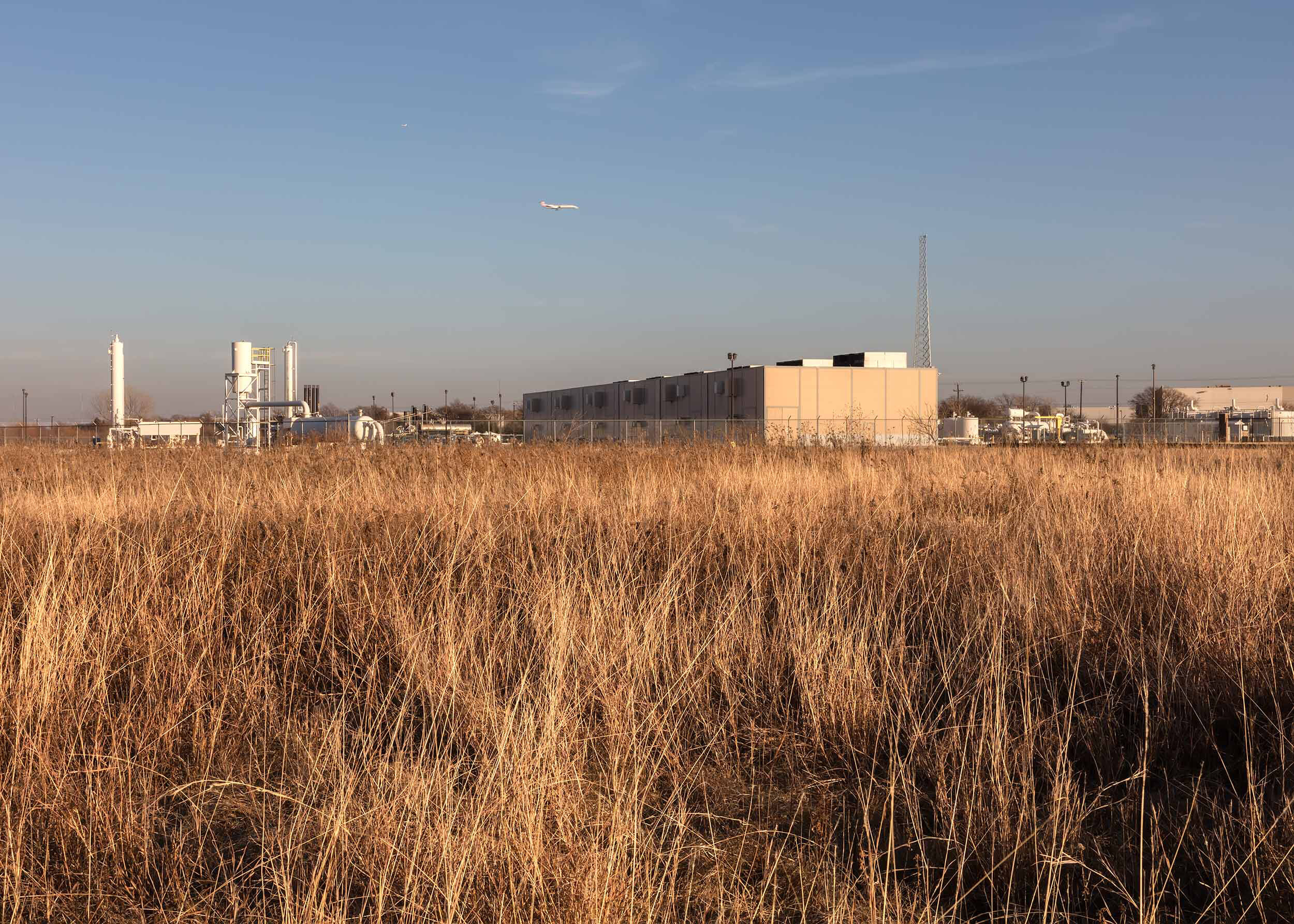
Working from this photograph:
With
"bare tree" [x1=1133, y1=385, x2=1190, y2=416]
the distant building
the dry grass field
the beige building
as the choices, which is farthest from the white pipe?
the distant building

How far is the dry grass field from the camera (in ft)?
9.40

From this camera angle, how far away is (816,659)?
4.62m

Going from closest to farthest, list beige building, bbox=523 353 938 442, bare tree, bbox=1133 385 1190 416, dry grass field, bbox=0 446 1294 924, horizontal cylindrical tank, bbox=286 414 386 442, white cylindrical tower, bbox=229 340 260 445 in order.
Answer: dry grass field, bbox=0 446 1294 924
horizontal cylindrical tank, bbox=286 414 386 442
white cylindrical tower, bbox=229 340 260 445
beige building, bbox=523 353 938 442
bare tree, bbox=1133 385 1190 416

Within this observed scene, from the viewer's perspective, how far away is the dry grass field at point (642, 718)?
2865mm

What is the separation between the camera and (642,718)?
13.7 ft

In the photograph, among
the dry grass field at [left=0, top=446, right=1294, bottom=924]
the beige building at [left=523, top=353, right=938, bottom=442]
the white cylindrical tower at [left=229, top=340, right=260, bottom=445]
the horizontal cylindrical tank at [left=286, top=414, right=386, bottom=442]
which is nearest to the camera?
the dry grass field at [left=0, top=446, right=1294, bottom=924]

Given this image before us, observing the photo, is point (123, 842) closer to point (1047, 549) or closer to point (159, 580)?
point (159, 580)

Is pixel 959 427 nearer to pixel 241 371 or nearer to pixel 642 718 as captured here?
pixel 241 371

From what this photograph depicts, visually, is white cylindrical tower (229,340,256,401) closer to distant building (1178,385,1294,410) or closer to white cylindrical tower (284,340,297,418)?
white cylindrical tower (284,340,297,418)

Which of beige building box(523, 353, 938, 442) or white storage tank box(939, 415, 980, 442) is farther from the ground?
beige building box(523, 353, 938, 442)

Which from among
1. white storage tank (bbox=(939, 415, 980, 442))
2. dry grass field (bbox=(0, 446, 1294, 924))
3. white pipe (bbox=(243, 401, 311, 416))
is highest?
white pipe (bbox=(243, 401, 311, 416))

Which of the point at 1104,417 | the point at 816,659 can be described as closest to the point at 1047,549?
the point at 816,659

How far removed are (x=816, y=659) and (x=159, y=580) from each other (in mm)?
4188

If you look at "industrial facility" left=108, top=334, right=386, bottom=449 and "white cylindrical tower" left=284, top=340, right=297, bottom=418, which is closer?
"industrial facility" left=108, top=334, right=386, bottom=449
